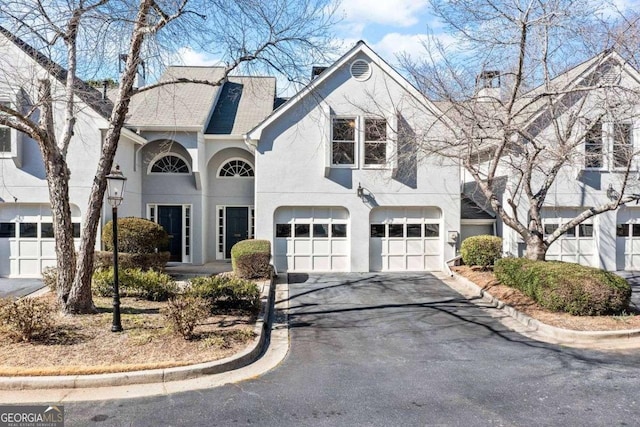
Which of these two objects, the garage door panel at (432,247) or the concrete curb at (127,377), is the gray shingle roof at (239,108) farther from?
the concrete curb at (127,377)

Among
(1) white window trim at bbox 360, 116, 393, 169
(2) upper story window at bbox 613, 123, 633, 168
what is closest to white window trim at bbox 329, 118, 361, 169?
(1) white window trim at bbox 360, 116, 393, 169

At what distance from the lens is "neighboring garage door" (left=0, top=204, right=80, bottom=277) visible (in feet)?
46.3

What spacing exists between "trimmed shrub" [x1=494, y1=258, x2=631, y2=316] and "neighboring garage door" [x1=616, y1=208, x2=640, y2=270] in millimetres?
7235

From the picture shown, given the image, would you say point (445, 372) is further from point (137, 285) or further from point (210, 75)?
point (210, 75)

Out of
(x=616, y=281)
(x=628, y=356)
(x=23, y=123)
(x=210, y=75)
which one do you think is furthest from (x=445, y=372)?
(x=210, y=75)

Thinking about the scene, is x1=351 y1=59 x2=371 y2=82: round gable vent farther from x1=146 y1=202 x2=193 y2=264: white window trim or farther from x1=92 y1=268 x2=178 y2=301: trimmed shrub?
x1=92 y1=268 x2=178 y2=301: trimmed shrub

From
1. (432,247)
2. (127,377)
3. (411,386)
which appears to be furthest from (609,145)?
(127,377)

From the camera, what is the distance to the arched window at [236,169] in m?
17.1

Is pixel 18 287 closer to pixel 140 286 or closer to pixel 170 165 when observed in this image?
pixel 140 286

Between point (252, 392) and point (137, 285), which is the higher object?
point (137, 285)

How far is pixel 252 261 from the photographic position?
13047 mm

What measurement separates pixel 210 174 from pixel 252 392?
12500mm

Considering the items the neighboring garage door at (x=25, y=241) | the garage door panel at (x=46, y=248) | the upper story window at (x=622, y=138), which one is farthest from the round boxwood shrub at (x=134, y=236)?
the upper story window at (x=622, y=138)

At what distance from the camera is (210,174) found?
1695 cm
